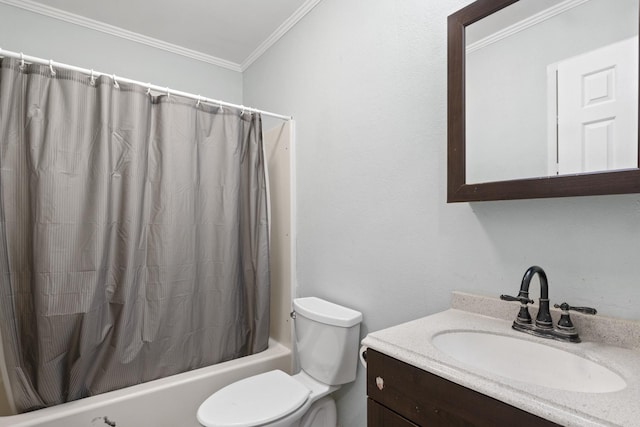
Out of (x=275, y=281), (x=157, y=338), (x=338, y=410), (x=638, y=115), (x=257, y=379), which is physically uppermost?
(x=638, y=115)

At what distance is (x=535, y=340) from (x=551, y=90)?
2.40 feet

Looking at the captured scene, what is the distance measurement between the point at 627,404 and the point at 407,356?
403 millimetres

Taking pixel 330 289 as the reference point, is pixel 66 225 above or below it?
above

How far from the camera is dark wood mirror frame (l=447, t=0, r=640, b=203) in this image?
2.81ft

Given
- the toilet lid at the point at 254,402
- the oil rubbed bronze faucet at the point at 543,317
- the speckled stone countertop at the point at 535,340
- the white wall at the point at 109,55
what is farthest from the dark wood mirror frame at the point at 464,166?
the white wall at the point at 109,55

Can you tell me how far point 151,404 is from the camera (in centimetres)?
154

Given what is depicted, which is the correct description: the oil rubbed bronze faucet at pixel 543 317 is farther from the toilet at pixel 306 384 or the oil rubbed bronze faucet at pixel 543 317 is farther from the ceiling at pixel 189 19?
the ceiling at pixel 189 19

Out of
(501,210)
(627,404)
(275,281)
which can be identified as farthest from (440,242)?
(275,281)

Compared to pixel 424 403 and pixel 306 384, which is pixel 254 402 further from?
pixel 424 403

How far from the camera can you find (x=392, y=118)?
55.8 inches

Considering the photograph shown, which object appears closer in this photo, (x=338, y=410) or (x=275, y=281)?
(x=338, y=410)

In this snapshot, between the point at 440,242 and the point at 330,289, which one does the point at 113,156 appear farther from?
the point at 440,242

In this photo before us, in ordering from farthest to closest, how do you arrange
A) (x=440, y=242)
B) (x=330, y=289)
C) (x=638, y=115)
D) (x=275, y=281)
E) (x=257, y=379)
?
(x=275, y=281) < (x=330, y=289) < (x=257, y=379) < (x=440, y=242) < (x=638, y=115)

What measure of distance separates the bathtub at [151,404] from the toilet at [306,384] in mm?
278
